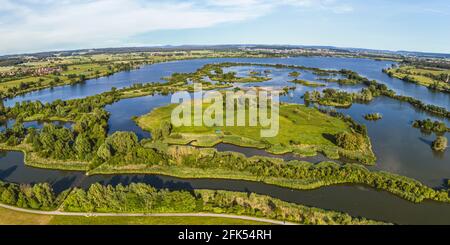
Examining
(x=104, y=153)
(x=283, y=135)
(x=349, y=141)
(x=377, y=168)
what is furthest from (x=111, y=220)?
(x=349, y=141)

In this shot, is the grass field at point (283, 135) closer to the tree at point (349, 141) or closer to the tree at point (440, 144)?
the tree at point (349, 141)

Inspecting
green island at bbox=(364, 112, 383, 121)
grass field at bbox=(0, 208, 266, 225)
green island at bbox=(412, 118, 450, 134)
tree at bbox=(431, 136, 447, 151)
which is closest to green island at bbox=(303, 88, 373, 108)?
green island at bbox=(364, 112, 383, 121)

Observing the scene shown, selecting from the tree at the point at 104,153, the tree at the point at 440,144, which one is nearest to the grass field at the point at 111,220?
the tree at the point at 104,153

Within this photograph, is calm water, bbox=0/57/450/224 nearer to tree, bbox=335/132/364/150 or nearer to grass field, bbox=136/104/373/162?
grass field, bbox=136/104/373/162

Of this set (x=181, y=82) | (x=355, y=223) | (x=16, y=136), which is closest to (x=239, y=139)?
(x=355, y=223)

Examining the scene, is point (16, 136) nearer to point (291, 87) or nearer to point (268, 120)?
point (268, 120)

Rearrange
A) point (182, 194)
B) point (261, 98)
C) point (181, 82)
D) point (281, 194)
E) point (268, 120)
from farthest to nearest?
point (181, 82)
point (261, 98)
point (268, 120)
point (281, 194)
point (182, 194)
